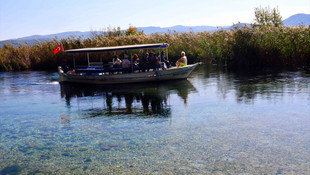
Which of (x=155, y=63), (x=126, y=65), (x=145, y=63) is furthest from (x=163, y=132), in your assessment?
(x=126, y=65)

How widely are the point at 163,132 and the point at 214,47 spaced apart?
922 inches

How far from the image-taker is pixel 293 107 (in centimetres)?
1143

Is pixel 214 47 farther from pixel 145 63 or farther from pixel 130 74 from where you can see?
pixel 130 74

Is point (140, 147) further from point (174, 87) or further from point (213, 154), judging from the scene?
point (174, 87)

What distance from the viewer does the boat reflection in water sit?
12.2 m

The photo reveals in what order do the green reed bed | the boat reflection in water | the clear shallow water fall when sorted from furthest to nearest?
the green reed bed < the boat reflection in water < the clear shallow water

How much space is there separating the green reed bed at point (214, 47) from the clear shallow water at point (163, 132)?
34.0 feet

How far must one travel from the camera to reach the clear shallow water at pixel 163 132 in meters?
6.88

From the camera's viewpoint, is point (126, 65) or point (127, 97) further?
point (126, 65)

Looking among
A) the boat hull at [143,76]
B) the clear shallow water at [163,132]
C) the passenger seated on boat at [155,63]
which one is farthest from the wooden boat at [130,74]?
the clear shallow water at [163,132]

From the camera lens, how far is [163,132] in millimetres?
9070

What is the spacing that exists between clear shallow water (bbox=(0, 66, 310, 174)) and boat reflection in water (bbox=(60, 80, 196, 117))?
0.15 feet

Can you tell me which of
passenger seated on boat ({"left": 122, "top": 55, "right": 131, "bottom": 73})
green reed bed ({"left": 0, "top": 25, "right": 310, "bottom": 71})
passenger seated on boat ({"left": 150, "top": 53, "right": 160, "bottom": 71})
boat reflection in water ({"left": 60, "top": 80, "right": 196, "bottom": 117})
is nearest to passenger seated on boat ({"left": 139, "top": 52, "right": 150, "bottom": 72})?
passenger seated on boat ({"left": 150, "top": 53, "right": 160, "bottom": 71})

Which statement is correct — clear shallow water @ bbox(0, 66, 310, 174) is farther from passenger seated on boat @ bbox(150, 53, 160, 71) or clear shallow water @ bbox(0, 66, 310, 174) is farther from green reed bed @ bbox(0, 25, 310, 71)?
green reed bed @ bbox(0, 25, 310, 71)
